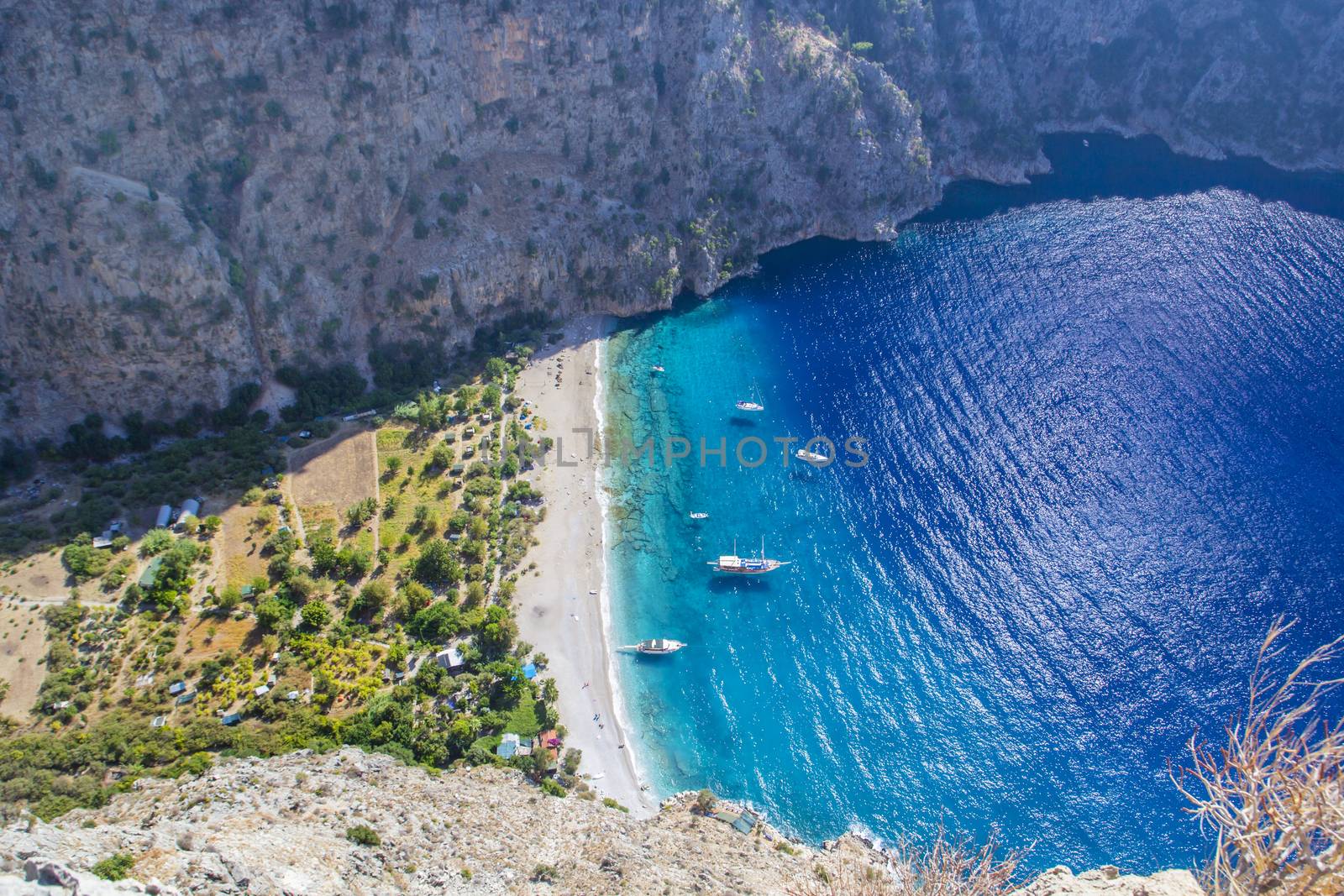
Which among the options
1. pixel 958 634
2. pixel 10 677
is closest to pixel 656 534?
pixel 958 634

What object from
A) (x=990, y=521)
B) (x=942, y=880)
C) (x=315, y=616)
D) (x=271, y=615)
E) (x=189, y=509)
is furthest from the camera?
(x=990, y=521)

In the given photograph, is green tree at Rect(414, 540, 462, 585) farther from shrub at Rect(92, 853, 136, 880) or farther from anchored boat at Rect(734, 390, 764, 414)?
anchored boat at Rect(734, 390, 764, 414)

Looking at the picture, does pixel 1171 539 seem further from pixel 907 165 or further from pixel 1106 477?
pixel 907 165

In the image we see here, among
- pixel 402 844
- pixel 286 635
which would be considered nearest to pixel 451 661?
pixel 286 635

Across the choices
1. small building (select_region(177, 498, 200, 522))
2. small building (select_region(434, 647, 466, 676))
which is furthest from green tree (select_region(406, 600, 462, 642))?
small building (select_region(177, 498, 200, 522))

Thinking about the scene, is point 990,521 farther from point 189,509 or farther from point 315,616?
point 189,509

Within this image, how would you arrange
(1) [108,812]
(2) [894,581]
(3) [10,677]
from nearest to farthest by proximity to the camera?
(1) [108,812] → (3) [10,677] → (2) [894,581]
